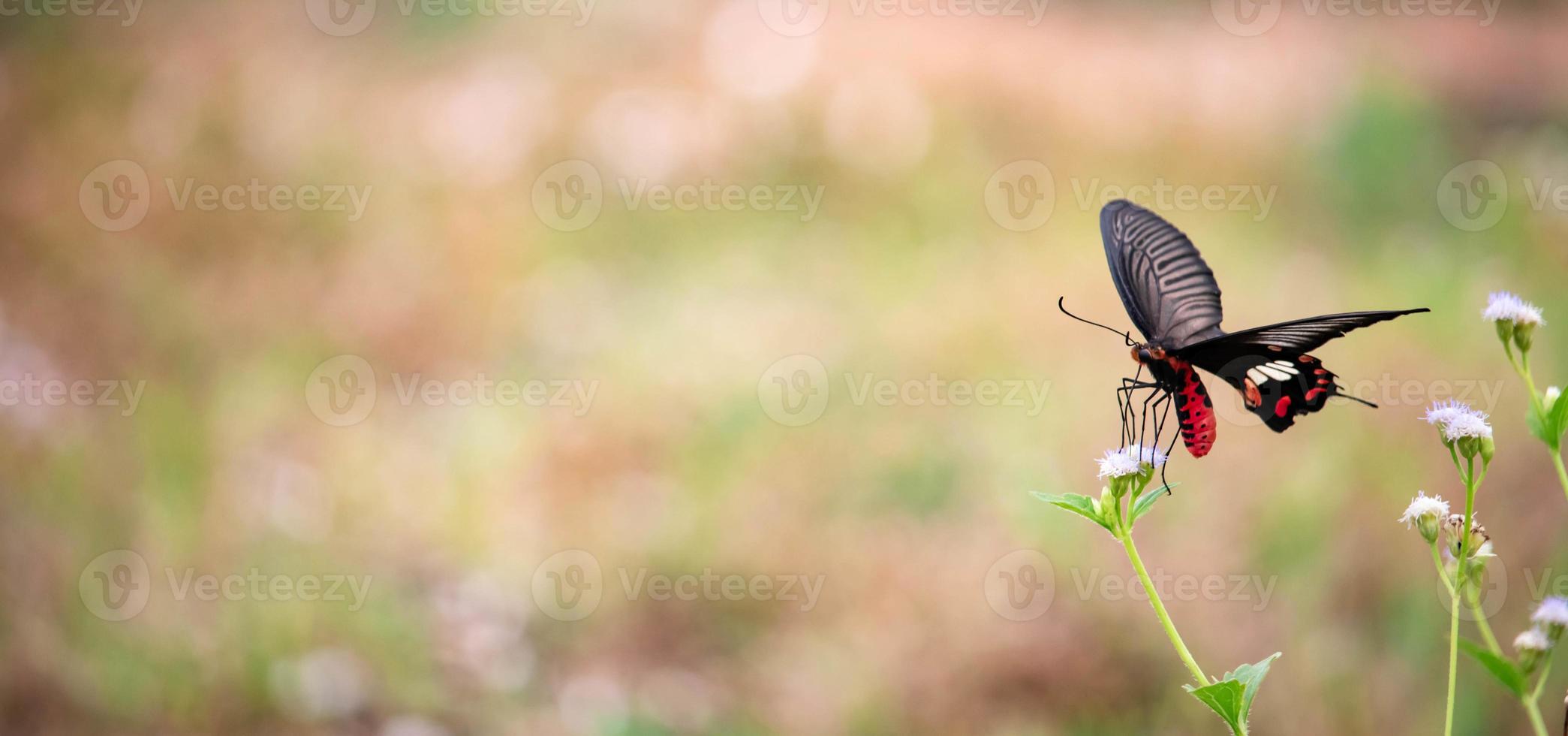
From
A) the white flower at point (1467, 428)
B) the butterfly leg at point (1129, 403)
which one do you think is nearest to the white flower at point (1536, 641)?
the white flower at point (1467, 428)

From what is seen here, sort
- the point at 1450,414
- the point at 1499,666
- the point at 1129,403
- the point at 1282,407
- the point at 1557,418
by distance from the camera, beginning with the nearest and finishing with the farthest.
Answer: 1. the point at 1499,666
2. the point at 1557,418
3. the point at 1450,414
4. the point at 1282,407
5. the point at 1129,403

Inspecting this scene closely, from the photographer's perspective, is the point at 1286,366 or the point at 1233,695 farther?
the point at 1286,366

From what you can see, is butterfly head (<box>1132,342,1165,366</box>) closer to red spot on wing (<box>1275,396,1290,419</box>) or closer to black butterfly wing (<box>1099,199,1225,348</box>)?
black butterfly wing (<box>1099,199,1225,348</box>)

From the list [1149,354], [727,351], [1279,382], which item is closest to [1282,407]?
[1279,382]

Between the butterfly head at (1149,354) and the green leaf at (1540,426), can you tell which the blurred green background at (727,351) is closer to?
the butterfly head at (1149,354)

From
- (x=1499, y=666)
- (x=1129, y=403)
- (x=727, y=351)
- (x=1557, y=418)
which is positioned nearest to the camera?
(x=1499, y=666)

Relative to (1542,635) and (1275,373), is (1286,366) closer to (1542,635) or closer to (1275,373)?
(1275,373)
